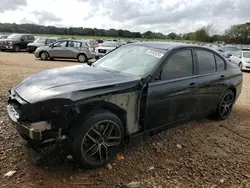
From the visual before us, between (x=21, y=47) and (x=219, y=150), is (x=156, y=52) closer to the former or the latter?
(x=219, y=150)

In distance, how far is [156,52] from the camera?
157 inches

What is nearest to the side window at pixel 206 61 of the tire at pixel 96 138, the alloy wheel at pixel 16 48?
the tire at pixel 96 138

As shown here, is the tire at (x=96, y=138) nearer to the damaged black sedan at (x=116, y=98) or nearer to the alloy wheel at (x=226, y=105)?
the damaged black sedan at (x=116, y=98)

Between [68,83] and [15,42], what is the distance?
70.5 ft

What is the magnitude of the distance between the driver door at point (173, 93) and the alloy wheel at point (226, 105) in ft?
4.09

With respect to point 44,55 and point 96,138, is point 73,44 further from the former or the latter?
point 96,138

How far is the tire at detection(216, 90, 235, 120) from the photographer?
5082 millimetres

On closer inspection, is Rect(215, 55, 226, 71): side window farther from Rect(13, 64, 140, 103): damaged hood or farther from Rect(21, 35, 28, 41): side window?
Rect(21, 35, 28, 41): side window

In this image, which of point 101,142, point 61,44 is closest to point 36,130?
point 101,142

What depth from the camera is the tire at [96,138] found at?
114 inches

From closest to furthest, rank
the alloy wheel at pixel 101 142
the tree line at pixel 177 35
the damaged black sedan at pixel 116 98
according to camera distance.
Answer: the damaged black sedan at pixel 116 98, the alloy wheel at pixel 101 142, the tree line at pixel 177 35

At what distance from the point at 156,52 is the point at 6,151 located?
2740 mm

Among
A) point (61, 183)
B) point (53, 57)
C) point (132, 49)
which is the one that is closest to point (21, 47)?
point (53, 57)

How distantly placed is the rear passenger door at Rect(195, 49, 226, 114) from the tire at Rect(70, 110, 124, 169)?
1850mm
